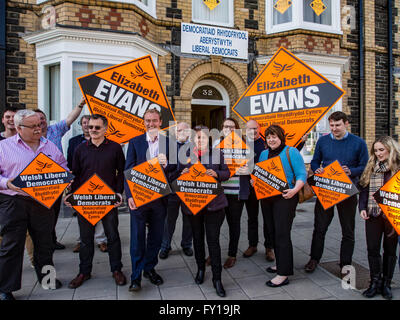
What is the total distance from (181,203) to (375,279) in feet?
6.79

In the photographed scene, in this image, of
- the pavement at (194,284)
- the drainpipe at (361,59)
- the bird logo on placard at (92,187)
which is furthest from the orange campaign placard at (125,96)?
the drainpipe at (361,59)

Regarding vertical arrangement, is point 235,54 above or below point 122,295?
above

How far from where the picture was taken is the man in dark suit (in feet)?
10.0

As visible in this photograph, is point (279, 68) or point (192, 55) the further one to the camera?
point (192, 55)

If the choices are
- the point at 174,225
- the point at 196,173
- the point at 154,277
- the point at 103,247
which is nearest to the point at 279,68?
the point at 196,173

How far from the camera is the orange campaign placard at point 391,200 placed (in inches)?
106

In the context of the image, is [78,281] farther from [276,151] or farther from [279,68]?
[279,68]

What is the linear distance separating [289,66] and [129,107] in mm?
2149

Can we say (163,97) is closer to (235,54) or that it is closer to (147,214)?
(147,214)

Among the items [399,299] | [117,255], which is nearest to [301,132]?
[399,299]

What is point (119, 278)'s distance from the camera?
10.4 ft

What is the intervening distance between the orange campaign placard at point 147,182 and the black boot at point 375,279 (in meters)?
2.17

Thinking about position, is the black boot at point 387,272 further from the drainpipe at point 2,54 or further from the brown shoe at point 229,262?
the drainpipe at point 2,54

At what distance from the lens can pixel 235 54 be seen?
7.98 meters
